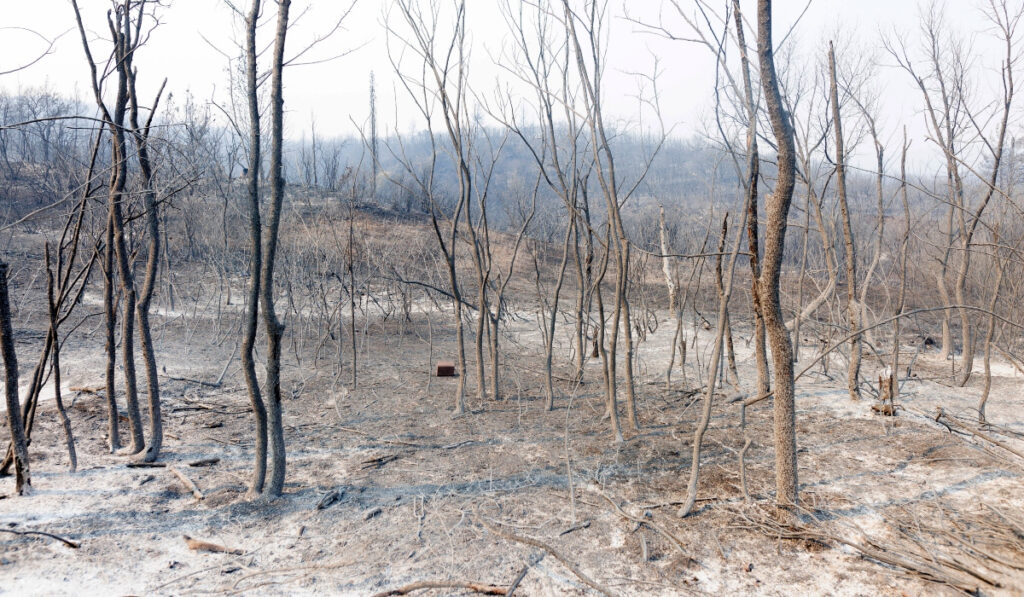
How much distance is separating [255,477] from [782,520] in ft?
9.74

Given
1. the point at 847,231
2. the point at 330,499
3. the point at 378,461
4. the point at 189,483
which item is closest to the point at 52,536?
the point at 189,483

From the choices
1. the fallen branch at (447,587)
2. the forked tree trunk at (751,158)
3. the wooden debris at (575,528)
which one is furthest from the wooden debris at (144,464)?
the forked tree trunk at (751,158)

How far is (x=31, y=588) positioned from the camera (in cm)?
242

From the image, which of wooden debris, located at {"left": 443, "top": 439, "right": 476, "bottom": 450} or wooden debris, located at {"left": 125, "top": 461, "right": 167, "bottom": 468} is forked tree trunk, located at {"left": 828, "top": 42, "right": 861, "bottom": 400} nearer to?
wooden debris, located at {"left": 443, "top": 439, "right": 476, "bottom": 450}

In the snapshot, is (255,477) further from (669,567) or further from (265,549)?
(669,567)

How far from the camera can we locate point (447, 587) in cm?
250

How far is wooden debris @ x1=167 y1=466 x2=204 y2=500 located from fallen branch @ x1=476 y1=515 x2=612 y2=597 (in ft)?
5.52

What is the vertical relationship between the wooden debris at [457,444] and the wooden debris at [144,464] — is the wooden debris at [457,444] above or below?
below

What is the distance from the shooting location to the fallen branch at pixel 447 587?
2.45 m

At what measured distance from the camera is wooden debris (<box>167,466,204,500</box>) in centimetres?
332

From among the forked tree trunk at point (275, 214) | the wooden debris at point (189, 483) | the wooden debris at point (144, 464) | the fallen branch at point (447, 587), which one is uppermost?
the forked tree trunk at point (275, 214)

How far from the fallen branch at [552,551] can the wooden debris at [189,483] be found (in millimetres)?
1681

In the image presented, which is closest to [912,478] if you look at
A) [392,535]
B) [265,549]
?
[392,535]

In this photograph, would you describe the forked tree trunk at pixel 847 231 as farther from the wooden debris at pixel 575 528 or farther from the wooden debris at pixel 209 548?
the wooden debris at pixel 209 548
